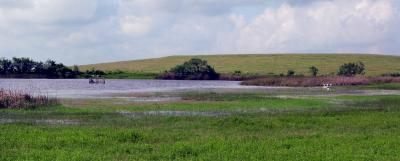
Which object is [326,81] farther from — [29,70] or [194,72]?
[29,70]

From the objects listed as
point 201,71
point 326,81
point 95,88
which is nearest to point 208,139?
point 95,88

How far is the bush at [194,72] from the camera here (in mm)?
A: 141000

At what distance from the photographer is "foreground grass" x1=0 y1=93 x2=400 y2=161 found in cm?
1894

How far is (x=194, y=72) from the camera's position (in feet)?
466

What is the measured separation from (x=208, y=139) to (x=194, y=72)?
11969cm

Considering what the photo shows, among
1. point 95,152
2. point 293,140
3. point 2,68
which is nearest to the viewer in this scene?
point 95,152

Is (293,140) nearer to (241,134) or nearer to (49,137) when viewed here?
(241,134)

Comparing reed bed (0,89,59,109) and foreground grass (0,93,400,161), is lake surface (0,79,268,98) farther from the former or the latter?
foreground grass (0,93,400,161)

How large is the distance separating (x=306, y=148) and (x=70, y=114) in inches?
733

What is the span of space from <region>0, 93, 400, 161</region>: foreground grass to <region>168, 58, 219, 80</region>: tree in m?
108

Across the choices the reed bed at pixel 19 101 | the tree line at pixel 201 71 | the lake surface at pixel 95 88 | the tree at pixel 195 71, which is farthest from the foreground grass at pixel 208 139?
the tree at pixel 195 71

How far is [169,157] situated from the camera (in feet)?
61.3

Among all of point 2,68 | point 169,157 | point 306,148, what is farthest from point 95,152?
point 2,68

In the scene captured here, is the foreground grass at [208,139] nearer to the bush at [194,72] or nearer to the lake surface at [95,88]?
the lake surface at [95,88]
